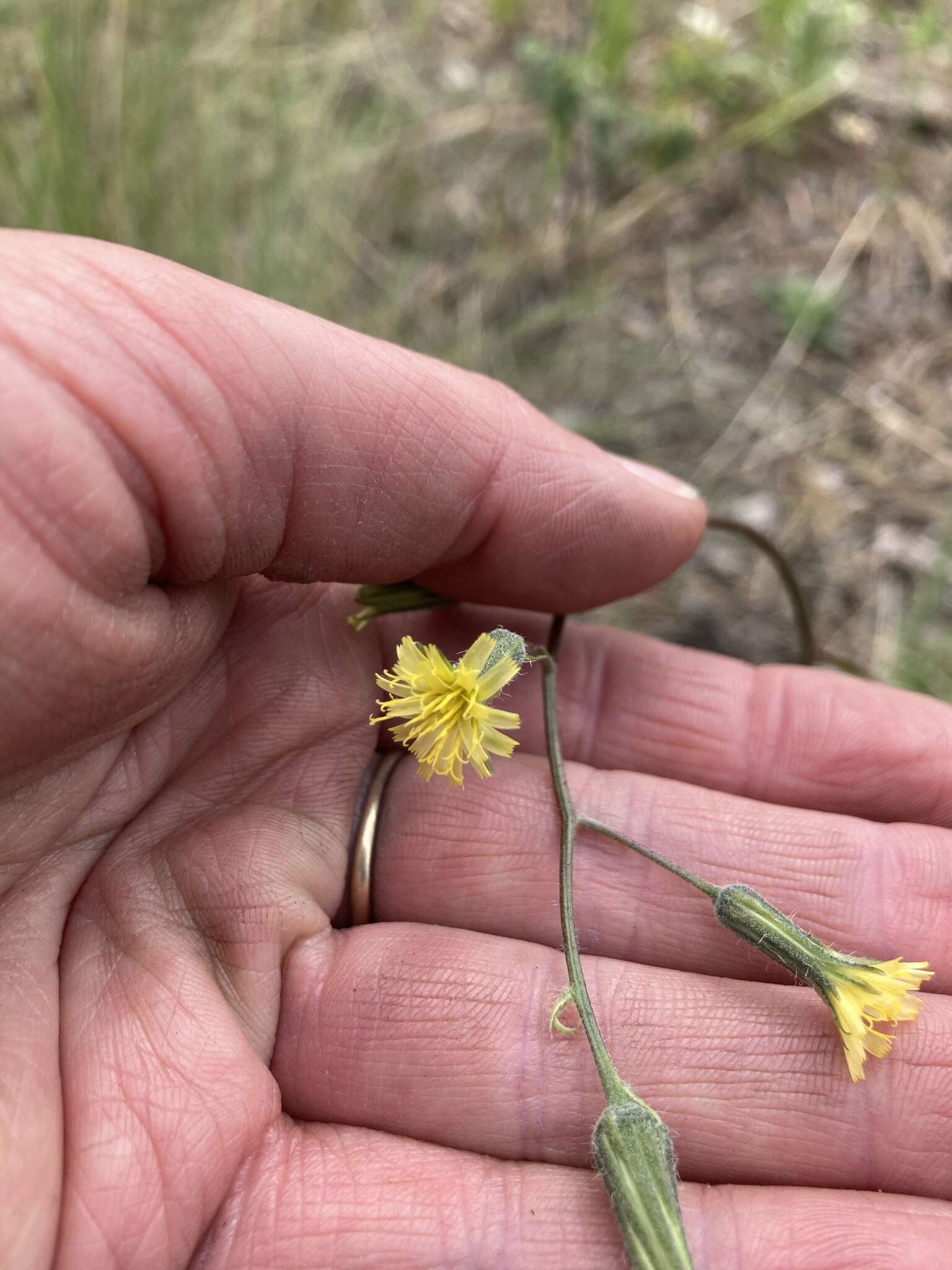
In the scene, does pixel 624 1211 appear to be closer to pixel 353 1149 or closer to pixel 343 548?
pixel 353 1149

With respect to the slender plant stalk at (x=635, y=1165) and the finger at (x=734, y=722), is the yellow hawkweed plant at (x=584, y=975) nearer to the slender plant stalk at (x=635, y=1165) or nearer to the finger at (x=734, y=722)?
the slender plant stalk at (x=635, y=1165)

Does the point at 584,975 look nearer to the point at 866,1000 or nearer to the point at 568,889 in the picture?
the point at 568,889

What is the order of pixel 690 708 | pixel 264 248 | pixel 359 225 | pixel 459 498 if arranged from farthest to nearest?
1. pixel 359 225
2. pixel 264 248
3. pixel 690 708
4. pixel 459 498

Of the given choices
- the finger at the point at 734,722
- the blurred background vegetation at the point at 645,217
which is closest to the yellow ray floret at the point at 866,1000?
the finger at the point at 734,722

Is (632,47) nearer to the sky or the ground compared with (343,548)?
nearer to the sky

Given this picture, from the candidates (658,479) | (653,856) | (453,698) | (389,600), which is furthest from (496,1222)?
(658,479)

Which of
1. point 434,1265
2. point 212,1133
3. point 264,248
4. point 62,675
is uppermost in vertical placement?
point 264,248

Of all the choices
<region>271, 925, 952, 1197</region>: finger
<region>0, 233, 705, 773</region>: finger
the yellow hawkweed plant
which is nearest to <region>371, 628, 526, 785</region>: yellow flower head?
the yellow hawkweed plant

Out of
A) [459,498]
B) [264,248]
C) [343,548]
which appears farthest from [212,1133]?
[264,248]
